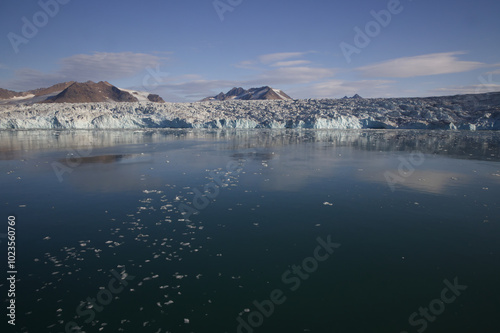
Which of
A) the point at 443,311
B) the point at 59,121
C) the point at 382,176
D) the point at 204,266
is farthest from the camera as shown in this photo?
the point at 59,121

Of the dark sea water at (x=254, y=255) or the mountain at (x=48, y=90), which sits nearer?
the dark sea water at (x=254, y=255)

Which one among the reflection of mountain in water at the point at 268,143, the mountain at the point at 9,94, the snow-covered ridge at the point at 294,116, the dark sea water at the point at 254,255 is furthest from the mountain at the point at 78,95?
the dark sea water at the point at 254,255

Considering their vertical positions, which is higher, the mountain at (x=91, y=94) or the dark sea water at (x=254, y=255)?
the mountain at (x=91, y=94)

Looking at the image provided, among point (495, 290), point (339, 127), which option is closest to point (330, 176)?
point (495, 290)

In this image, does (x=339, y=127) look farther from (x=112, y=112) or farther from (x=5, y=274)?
(x=5, y=274)

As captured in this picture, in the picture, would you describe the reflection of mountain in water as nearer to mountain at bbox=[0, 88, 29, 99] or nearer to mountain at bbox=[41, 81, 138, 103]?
mountain at bbox=[41, 81, 138, 103]

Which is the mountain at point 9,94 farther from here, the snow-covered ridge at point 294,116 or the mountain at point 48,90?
the snow-covered ridge at point 294,116
